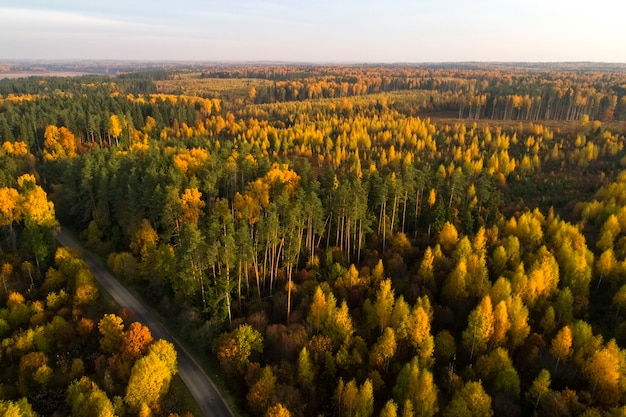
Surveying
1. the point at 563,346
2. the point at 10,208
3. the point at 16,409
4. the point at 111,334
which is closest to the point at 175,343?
the point at 111,334

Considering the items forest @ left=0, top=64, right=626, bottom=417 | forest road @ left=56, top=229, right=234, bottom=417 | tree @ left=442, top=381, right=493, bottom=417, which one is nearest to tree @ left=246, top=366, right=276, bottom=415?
forest @ left=0, top=64, right=626, bottom=417

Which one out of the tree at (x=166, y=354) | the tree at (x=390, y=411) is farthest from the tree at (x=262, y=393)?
the tree at (x=390, y=411)

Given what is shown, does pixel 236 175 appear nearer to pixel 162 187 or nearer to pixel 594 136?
pixel 162 187

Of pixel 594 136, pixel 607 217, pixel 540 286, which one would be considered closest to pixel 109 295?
pixel 540 286

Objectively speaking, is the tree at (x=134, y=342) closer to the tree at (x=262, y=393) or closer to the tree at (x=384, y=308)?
the tree at (x=262, y=393)

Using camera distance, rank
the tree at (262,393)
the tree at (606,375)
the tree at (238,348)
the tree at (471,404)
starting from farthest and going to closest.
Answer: the tree at (238,348)
the tree at (262,393)
the tree at (606,375)
the tree at (471,404)

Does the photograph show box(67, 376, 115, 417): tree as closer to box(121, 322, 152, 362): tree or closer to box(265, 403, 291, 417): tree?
box(121, 322, 152, 362): tree
